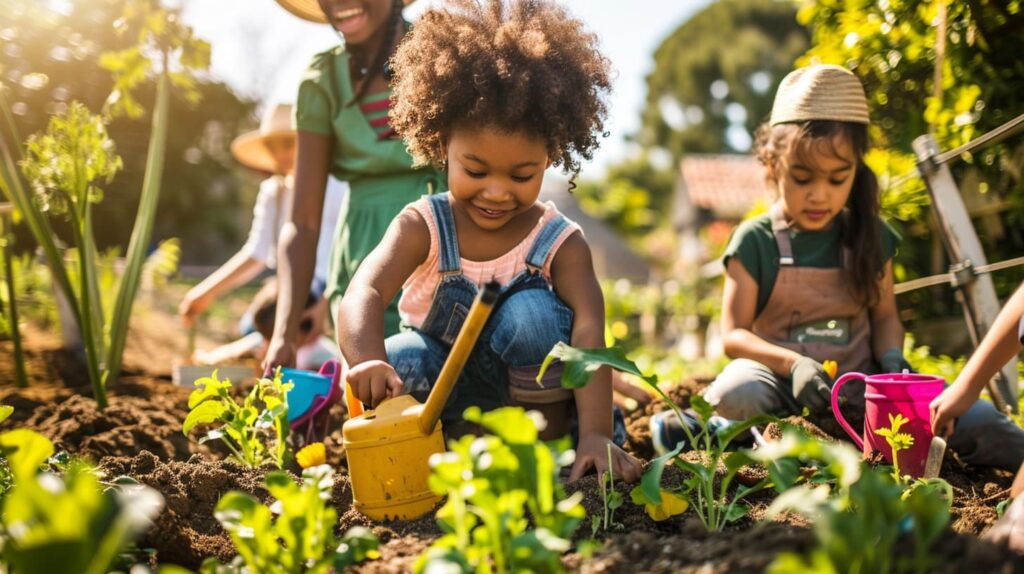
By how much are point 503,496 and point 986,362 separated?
1.16 meters

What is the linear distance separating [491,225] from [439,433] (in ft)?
2.04

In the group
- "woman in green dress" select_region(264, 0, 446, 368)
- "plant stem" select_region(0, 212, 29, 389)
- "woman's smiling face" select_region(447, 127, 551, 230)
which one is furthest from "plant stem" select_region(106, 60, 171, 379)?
"woman's smiling face" select_region(447, 127, 551, 230)

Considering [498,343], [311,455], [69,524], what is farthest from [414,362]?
[69,524]

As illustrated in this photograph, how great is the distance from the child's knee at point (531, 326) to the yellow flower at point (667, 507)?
597mm

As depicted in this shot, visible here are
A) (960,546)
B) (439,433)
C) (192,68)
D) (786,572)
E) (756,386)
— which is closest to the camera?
(786,572)

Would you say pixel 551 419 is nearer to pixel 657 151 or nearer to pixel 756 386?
pixel 756 386

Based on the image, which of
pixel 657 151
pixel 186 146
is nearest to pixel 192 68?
pixel 186 146

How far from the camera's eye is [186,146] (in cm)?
1916

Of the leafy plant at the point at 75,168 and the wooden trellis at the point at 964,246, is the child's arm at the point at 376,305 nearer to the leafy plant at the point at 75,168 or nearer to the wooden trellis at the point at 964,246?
the leafy plant at the point at 75,168

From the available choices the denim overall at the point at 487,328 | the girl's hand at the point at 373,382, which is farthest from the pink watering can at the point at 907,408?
the girl's hand at the point at 373,382

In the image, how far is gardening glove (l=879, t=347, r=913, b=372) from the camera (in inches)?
95.0

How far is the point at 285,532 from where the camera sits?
1195 mm

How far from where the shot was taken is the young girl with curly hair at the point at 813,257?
254 cm

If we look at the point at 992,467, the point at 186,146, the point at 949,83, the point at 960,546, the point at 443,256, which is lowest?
the point at 992,467
